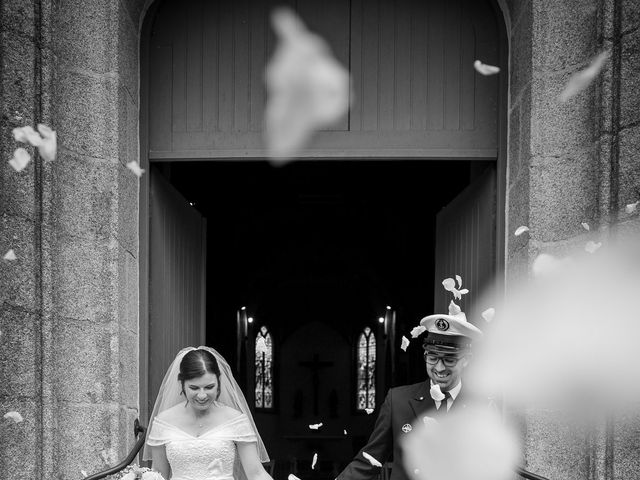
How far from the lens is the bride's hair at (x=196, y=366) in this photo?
604 centimetres

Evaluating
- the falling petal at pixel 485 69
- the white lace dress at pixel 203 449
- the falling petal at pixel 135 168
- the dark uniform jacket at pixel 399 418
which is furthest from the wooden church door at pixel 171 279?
the falling petal at pixel 485 69

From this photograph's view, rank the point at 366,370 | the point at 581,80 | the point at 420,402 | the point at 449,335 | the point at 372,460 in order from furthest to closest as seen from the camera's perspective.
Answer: the point at 366,370 < the point at 581,80 < the point at 420,402 < the point at 449,335 < the point at 372,460

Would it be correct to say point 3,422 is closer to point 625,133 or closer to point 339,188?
point 625,133

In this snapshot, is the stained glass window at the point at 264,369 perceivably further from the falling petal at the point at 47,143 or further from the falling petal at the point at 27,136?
the falling petal at the point at 27,136

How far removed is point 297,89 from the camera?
7.07m

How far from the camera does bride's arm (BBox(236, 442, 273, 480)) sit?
6.25m

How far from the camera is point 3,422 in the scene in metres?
Result: 5.93

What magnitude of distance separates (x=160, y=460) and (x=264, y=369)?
74.9 feet

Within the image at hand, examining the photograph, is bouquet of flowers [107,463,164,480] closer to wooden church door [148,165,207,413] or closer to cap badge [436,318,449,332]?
wooden church door [148,165,207,413]

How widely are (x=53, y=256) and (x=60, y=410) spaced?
937 millimetres

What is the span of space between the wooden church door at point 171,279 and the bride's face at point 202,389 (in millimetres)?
922

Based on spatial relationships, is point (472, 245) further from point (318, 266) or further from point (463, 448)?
point (318, 266)

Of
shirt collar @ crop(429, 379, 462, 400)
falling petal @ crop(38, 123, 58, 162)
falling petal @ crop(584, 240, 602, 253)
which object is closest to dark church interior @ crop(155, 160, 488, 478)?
falling petal @ crop(584, 240, 602, 253)

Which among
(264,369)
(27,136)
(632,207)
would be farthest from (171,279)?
(264,369)
